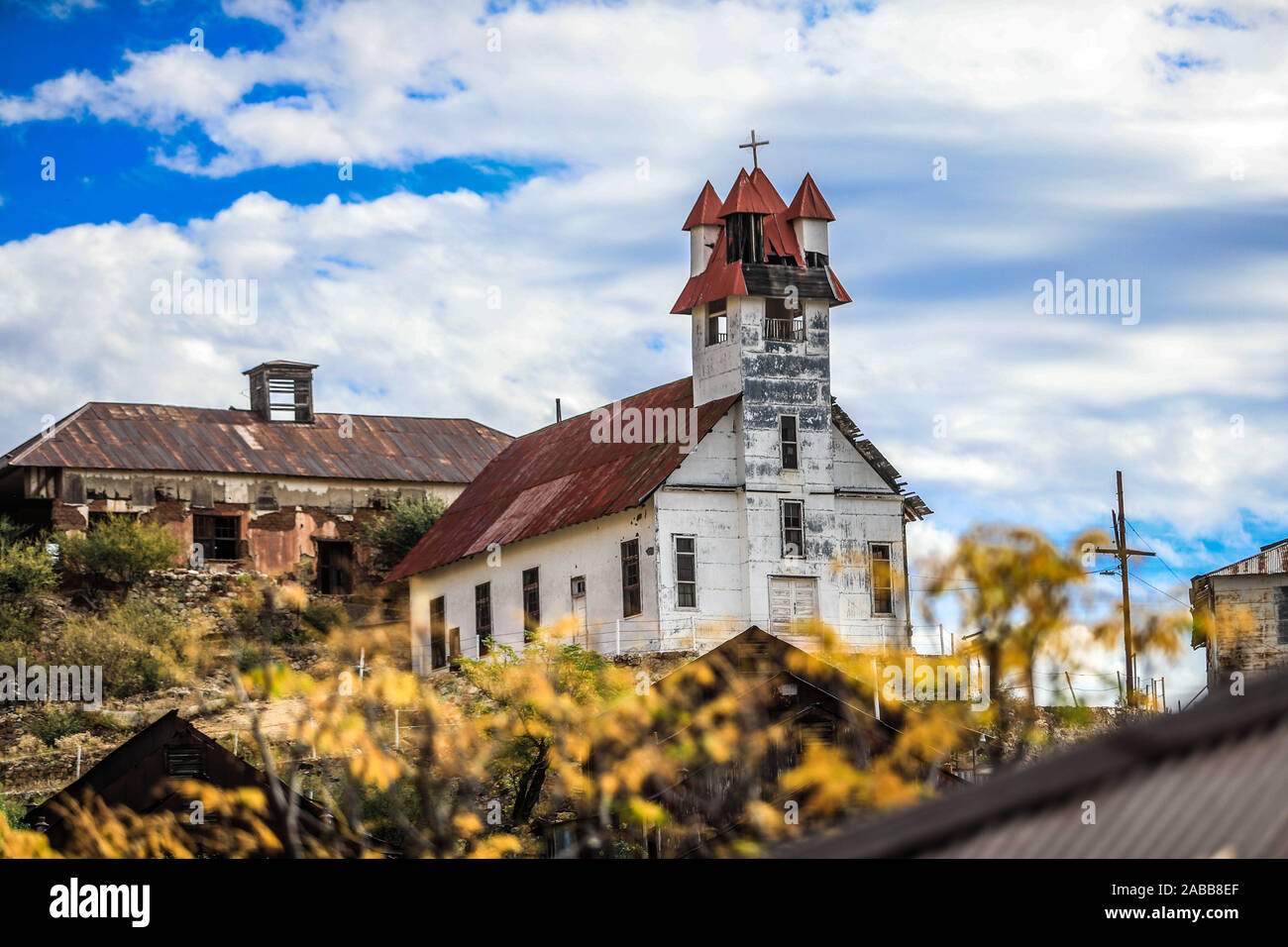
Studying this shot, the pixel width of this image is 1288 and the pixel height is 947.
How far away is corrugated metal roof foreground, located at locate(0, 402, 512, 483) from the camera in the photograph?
52.2 metres

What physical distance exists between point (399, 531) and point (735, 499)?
Result: 15.7 metres

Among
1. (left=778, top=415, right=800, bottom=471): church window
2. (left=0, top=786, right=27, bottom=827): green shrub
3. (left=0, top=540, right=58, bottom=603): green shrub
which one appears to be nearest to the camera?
(left=0, top=786, right=27, bottom=827): green shrub

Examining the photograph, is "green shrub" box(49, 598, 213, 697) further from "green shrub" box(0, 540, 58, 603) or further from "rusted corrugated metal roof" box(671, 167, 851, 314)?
"rusted corrugated metal roof" box(671, 167, 851, 314)

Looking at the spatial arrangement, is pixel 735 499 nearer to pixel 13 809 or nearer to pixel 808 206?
pixel 808 206

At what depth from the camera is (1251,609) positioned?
45062 mm

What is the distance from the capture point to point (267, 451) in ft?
180

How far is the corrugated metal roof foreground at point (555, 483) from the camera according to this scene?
4091cm

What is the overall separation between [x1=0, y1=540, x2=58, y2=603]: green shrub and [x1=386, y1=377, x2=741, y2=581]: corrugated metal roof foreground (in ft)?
30.2

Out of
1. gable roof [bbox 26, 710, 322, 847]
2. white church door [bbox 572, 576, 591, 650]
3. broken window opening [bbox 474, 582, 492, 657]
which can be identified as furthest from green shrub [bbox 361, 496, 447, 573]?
gable roof [bbox 26, 710, 322, 847]

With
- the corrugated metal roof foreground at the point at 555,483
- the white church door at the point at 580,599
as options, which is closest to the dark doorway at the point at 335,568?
the corrugated metal roof foreground at the point at 555,483

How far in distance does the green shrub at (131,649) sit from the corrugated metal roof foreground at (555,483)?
6783 millimetres
